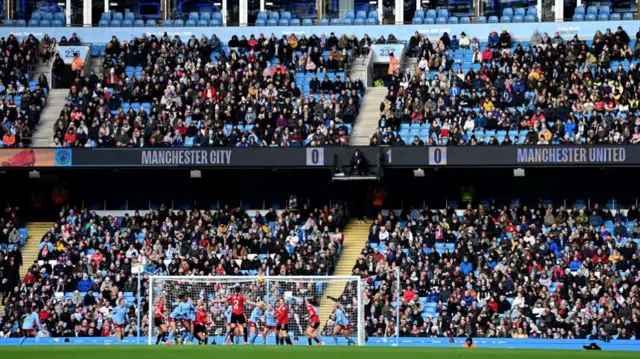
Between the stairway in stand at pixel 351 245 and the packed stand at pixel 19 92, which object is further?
the packed stand at pixel 19 92

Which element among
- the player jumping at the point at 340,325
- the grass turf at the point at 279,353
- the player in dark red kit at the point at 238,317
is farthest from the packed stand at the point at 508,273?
the grass turf at the point at 279,353

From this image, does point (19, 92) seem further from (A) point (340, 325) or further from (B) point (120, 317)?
(A) point (340, 325)

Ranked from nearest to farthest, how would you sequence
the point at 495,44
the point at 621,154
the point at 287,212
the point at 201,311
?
1. the point at 201,311
2. the point at 621,154
3. the point at 287,212
4. the point at 495,44

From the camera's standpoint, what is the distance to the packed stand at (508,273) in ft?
112

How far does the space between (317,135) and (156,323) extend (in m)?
10.4

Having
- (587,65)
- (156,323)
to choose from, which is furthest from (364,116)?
(156,323)

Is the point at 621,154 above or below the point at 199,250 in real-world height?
above

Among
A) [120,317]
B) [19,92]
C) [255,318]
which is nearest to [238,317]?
[255,318]

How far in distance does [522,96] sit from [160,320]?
47.5ft

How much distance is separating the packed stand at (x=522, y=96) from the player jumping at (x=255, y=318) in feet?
33.2

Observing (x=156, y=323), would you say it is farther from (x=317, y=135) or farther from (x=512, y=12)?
(x=512, y=12)

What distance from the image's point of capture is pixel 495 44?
45219 millimetres

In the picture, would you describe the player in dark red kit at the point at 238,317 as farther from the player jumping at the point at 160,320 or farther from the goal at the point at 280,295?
the player jumping at the point at 160,320

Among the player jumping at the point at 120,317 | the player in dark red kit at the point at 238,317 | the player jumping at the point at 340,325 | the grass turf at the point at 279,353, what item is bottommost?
the player jumping at the point at 120,317
